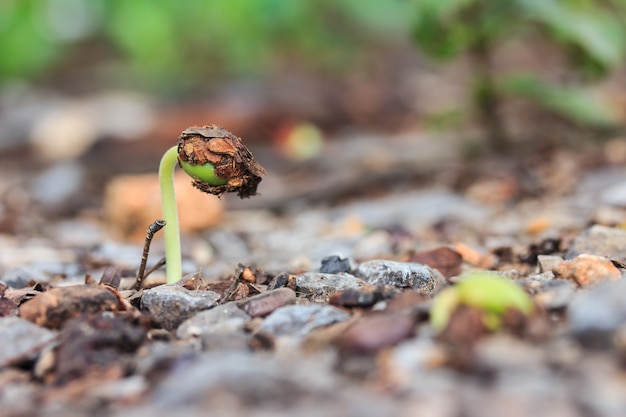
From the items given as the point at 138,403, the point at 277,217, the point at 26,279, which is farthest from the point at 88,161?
the point at 138,403

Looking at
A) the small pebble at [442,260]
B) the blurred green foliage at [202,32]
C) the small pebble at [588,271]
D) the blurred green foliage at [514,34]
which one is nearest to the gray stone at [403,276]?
the small pebble at [442,260]

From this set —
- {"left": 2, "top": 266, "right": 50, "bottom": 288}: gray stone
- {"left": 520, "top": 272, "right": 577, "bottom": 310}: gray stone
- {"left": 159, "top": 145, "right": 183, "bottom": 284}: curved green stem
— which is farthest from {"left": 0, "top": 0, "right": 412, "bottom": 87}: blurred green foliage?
{"left": 520, "top": 272, "right": 577, "bottom": 310}: gray stone

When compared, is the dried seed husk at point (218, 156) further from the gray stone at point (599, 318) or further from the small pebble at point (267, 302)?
the gray stone at point (599, 318)

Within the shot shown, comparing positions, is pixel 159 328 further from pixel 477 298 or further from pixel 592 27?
pixel 592 27

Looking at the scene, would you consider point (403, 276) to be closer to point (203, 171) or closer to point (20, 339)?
point (203, 171)

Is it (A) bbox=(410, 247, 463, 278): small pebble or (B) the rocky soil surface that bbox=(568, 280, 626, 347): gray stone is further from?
(A) bbox=(410, 247, 463, 278): small pebble
